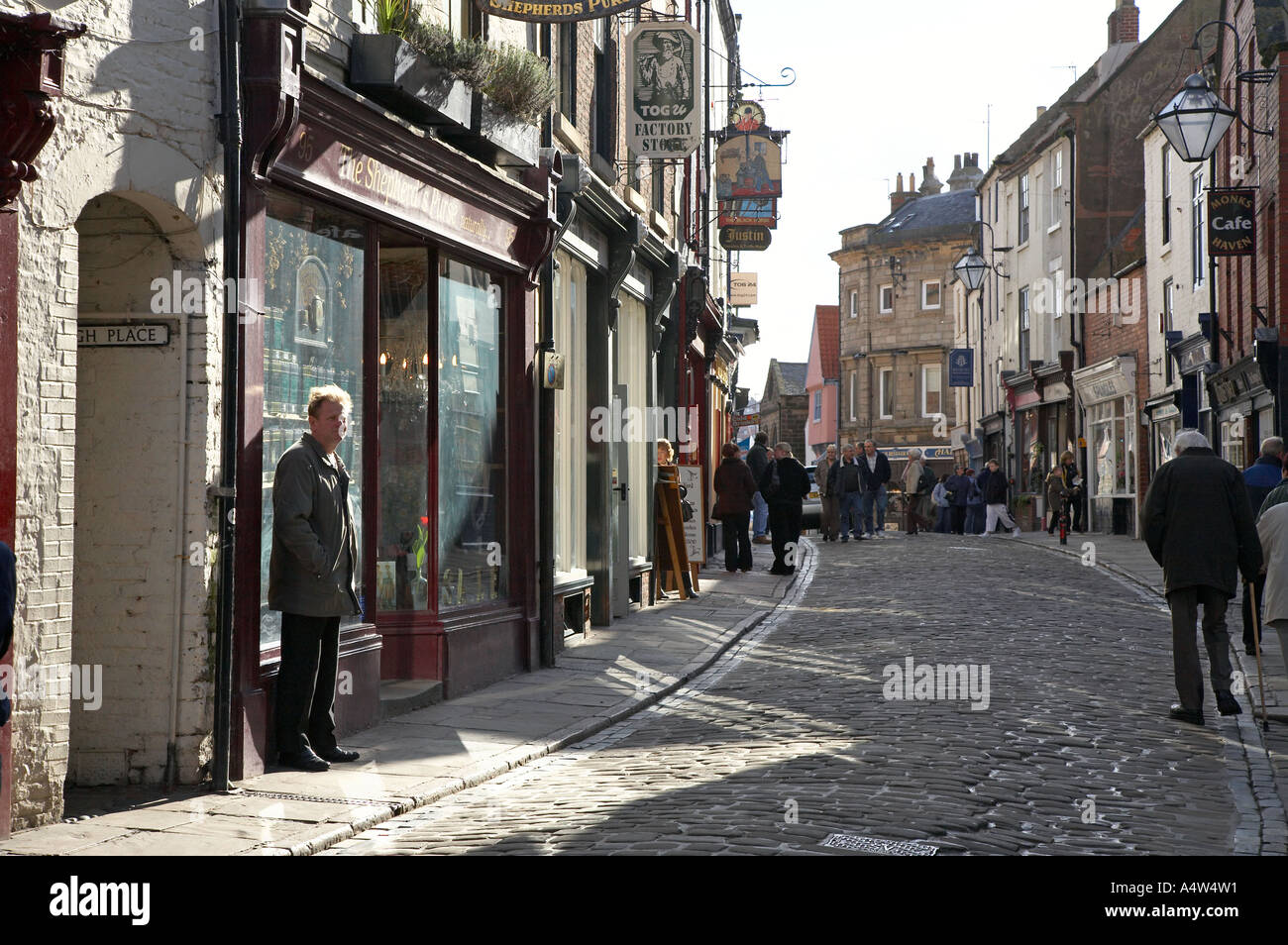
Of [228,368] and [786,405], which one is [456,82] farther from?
[786,405]

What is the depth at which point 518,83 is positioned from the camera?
1104 cm

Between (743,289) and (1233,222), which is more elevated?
(743,289)

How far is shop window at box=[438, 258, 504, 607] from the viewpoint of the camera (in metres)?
11.0

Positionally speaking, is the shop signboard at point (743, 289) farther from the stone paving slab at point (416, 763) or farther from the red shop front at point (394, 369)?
the red shop front at point (394, 369)

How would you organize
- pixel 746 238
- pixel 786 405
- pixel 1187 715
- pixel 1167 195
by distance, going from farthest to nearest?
pixel 786 405 → pixel 1167 195 → pixel 746 238 → pixel 1187 715

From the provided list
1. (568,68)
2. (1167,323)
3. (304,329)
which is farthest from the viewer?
(1167,323)

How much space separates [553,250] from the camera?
12.7 m

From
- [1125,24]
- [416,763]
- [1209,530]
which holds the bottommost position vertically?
[416,763]

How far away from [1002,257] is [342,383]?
38.9 m

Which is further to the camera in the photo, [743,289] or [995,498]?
[743,289]

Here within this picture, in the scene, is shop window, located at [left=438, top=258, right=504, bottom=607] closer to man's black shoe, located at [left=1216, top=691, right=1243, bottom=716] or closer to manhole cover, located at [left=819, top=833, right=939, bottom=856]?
man's black shoe, located at [left=1216, top=691, right=1243, bottom=716]

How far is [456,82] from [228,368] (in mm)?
3432

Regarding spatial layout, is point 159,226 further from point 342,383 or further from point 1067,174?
point 1067,174

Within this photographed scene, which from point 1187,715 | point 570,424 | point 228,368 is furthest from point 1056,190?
point 228,368
